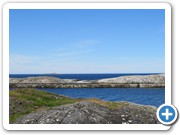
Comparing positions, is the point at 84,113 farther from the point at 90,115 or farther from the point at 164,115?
the point at 164,115

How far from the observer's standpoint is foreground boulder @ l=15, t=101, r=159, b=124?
339 inches

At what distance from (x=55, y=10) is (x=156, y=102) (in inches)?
136

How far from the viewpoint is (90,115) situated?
8938 mm

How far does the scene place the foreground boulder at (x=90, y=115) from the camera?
28.2 ft

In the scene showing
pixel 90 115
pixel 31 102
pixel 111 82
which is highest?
pixel 111 82

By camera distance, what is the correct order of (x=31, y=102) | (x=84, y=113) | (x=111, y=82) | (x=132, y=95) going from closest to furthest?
(x=84, y=113)
(x=31, y=102)
(x=132, y=95)
(x=111, y=82)

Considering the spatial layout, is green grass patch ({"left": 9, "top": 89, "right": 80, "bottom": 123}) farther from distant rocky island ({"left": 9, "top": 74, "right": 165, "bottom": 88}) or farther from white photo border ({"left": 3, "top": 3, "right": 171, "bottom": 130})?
white photo border ({"left": 3, "top": 3, "right": 171, "bottom": 130})

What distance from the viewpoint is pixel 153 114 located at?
8.73 m

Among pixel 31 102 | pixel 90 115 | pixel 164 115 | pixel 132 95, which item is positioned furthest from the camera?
pixel 132 95
